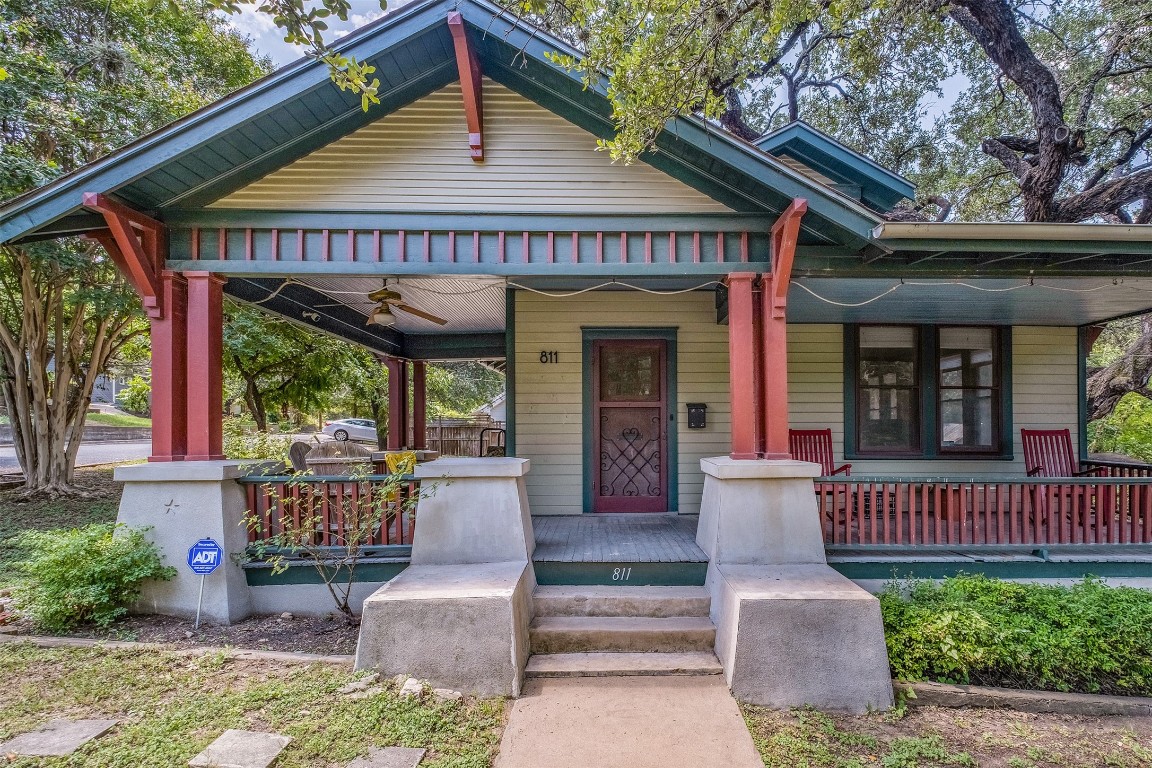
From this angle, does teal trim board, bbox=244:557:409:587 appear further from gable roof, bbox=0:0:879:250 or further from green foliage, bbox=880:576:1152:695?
green foliage, bbox=880:576:1152:695

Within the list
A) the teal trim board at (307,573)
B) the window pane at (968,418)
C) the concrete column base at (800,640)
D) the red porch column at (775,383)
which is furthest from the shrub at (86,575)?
the window pane at (968,418)

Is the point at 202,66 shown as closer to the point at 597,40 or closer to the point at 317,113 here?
the point at 317,113

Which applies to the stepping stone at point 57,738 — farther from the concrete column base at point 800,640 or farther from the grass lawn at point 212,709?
the concrete column base at point 800,640

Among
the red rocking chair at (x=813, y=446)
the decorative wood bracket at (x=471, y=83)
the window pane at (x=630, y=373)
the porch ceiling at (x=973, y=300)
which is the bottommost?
the red rocking chair at (x=813, y=446)

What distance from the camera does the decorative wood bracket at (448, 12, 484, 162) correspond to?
156 inches

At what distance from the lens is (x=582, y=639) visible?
A: 3639 mm

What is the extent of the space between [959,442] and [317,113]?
296 inches

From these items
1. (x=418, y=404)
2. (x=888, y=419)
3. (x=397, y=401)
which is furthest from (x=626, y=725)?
(x=418, y=404)

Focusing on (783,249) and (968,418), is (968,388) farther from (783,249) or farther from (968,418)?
(783,249)

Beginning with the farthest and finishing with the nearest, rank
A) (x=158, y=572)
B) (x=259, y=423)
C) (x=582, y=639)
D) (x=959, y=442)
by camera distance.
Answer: (x=259, y=423), (x=959, y=442), (x=158, y=572), (x=582, y=639)

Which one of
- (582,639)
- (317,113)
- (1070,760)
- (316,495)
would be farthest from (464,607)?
(317,113)

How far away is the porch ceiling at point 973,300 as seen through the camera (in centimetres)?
488

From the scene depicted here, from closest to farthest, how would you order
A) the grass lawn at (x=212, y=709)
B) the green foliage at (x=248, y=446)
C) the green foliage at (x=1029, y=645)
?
the grass lawn at (x=212, y=709) < the green foliage at (x=1029, y=645) < the green foliage at (x=248, y=446)

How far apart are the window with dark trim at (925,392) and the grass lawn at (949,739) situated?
3.41 m
